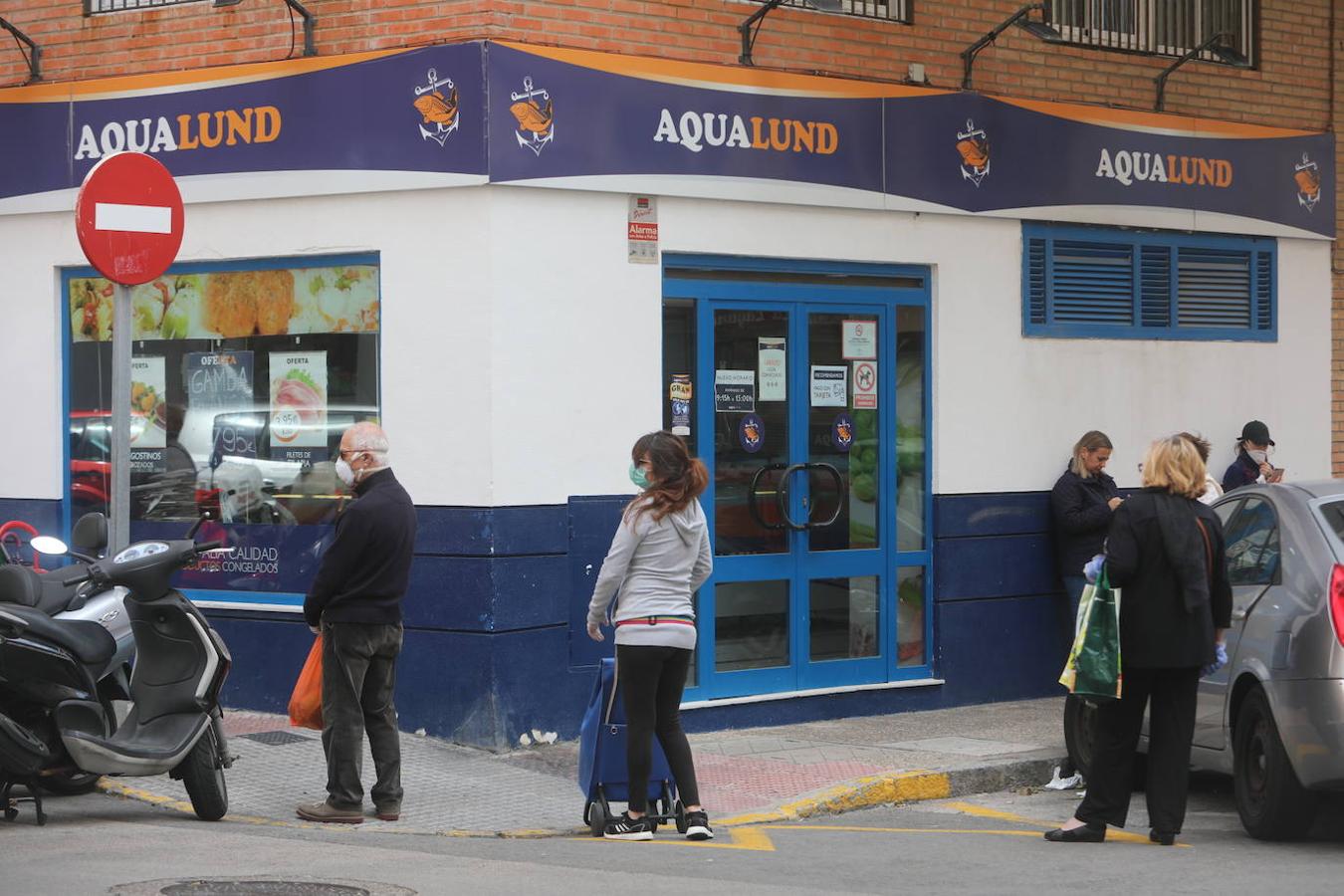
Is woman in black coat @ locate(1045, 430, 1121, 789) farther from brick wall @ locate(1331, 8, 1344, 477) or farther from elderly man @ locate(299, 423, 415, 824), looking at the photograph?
elderly man @ locate(299, 423, 415, 824)

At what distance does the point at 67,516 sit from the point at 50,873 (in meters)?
5.06

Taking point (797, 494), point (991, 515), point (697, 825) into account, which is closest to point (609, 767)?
point (697, 825)

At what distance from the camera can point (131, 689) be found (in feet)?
28.3

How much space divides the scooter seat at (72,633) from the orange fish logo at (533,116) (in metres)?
3.50

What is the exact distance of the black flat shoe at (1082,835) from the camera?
826 cm

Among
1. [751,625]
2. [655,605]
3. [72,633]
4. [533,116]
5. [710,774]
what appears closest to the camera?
[655,605]

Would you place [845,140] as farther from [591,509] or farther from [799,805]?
[799,805]

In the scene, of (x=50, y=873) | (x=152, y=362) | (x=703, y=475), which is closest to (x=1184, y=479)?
(x=703, y=475)

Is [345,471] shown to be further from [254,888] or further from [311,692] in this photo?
[254,888]

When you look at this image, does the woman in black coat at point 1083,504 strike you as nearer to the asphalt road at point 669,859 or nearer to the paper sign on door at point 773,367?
the paper sign on door at point 773,367

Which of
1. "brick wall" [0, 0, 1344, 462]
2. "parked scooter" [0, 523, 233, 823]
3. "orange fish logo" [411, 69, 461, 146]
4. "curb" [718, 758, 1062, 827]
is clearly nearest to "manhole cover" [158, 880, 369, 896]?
"parked scooter" [0, 523, 233, 823]

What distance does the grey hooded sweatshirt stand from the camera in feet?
26.9

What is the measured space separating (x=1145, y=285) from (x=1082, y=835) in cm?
584

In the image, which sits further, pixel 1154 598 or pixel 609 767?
pixel 609 767
